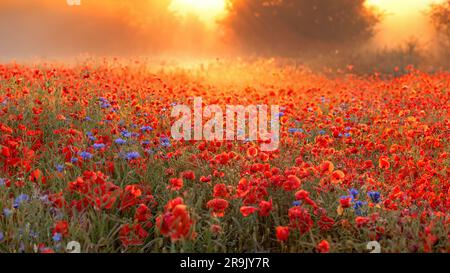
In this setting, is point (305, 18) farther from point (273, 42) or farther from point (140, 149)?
point (140, 149)

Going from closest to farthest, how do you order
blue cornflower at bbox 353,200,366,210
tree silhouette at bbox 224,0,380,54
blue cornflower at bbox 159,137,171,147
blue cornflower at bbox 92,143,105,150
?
blue cornflower at bbox 353,200,366,210
blue cornflower at bbox 92,143,105,150
blue cornflower at bbox 159,137,171,147
tree silhouette at bbox 224,0,380,54

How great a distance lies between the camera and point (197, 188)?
11.2ft

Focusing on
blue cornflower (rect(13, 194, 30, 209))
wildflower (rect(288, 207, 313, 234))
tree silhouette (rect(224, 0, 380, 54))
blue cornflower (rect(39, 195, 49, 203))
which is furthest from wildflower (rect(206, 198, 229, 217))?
tree silhouette (rect(224, 0, 380, 54))

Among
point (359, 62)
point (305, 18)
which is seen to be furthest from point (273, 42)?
point (359, 62)

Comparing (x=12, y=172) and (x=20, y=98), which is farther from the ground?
(x=20, y=98)

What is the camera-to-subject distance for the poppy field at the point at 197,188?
2.68 metres

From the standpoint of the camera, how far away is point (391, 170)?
4.22 metres

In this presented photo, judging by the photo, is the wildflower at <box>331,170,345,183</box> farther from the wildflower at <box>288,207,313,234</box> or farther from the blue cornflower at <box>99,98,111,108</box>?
the blue cornflower at <box>99,98,111,108</box>

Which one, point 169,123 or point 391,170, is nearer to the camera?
point 391,170

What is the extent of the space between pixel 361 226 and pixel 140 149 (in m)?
1.96

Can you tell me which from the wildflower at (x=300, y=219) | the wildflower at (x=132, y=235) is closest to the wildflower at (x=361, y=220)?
the wildflower at (x=300, y=219)

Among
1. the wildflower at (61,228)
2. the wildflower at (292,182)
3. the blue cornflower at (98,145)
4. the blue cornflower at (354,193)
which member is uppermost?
the blue cornflower at (98,145)

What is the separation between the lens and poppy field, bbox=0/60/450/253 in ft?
8.78

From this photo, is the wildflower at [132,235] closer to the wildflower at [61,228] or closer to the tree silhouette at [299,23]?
the wildflower at [61,228]
